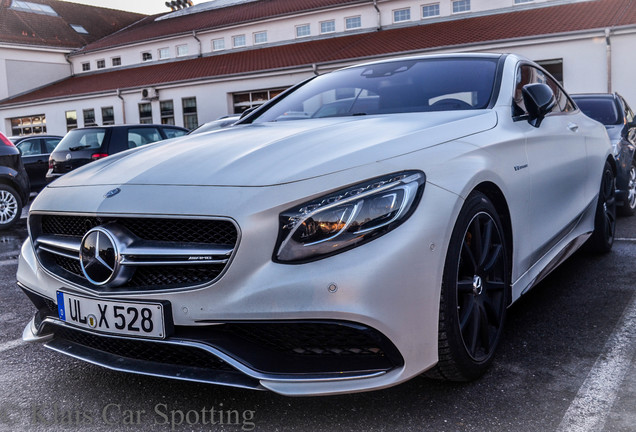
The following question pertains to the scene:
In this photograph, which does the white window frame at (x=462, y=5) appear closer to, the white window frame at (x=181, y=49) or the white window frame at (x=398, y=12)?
the white window frame at (x=398, y=12)

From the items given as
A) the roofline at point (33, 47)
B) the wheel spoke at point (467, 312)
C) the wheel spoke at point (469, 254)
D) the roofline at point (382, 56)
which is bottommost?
the wheel spoke at point (467, 312)

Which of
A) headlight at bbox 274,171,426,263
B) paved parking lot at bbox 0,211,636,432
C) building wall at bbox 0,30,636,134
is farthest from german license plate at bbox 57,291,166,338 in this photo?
building wall at bbox 0,30,636,134

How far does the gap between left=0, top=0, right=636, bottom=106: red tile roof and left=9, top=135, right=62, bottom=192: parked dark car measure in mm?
12531

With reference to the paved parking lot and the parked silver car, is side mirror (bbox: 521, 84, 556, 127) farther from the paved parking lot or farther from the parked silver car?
the paved parking lot

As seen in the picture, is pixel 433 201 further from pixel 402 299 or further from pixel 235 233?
pixel 235 233

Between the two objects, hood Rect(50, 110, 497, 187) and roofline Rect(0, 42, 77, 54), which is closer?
hood Rect(50, 110, 497, 187)

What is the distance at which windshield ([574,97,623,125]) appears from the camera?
7.25m

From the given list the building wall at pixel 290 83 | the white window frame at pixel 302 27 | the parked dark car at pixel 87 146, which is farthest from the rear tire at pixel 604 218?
the white window frame at pixel 302 27

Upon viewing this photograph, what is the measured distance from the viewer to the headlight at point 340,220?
2.00 metres

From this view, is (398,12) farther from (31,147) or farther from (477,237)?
(477,237)

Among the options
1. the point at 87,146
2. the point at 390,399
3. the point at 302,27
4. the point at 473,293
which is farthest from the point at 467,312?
the point at 302,27

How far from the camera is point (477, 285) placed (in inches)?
97.0

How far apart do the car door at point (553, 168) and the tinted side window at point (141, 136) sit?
26.1 feet

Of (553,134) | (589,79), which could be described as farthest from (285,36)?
(553,134)
